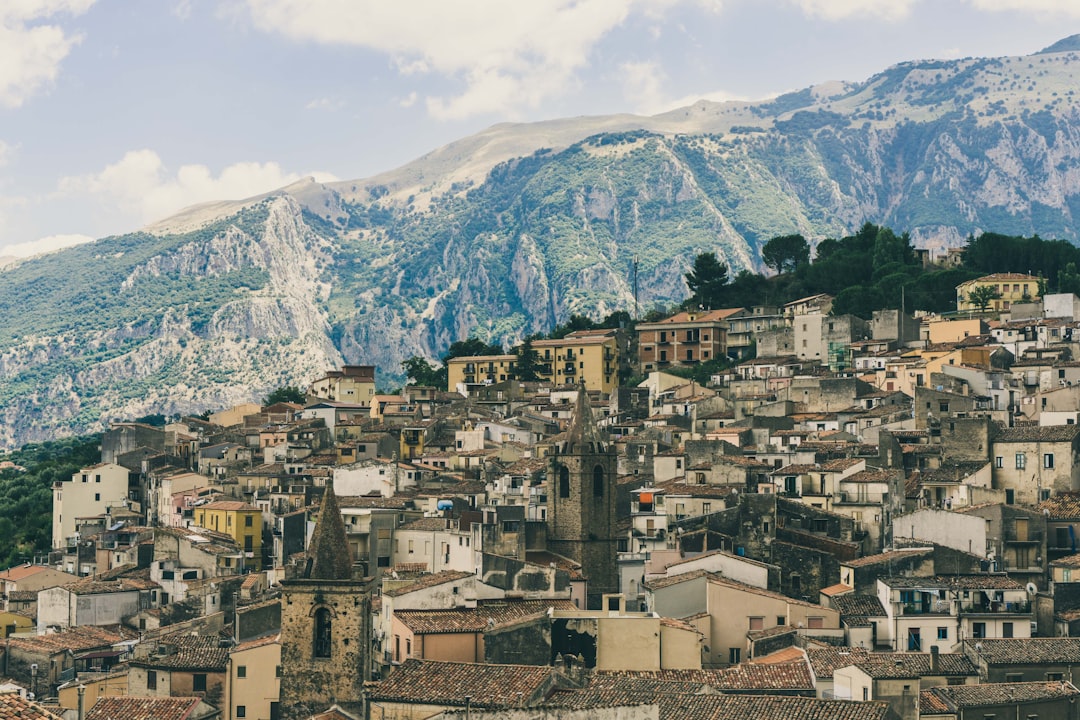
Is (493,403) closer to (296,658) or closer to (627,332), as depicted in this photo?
(627,332)

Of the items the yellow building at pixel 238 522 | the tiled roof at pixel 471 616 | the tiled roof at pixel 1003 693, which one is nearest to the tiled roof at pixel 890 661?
the tiled roof at pixel 1003 693

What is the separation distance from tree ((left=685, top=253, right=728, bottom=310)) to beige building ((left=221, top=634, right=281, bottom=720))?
96420 millimetres

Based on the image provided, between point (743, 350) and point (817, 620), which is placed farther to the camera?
point (743, 350)

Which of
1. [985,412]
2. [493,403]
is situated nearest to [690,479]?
[985,412]

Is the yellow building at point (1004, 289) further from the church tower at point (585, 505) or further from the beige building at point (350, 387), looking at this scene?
the church tower at point (585, 505)

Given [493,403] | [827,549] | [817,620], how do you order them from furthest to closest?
[493,403] < [827,549] < [817,620]

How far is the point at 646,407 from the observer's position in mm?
117188

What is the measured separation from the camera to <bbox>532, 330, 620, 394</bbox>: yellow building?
146250 millimetres

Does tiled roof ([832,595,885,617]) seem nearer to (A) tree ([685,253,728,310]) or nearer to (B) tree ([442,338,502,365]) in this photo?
(A) tree ([685,253,728,310])

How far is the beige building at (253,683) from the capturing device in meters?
63.3

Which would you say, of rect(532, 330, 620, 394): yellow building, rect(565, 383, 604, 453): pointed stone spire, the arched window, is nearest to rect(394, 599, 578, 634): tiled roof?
the arched window

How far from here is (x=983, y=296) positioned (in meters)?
132

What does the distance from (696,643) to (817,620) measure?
8127 mm

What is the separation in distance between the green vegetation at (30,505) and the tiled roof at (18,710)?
91622 millimetres
